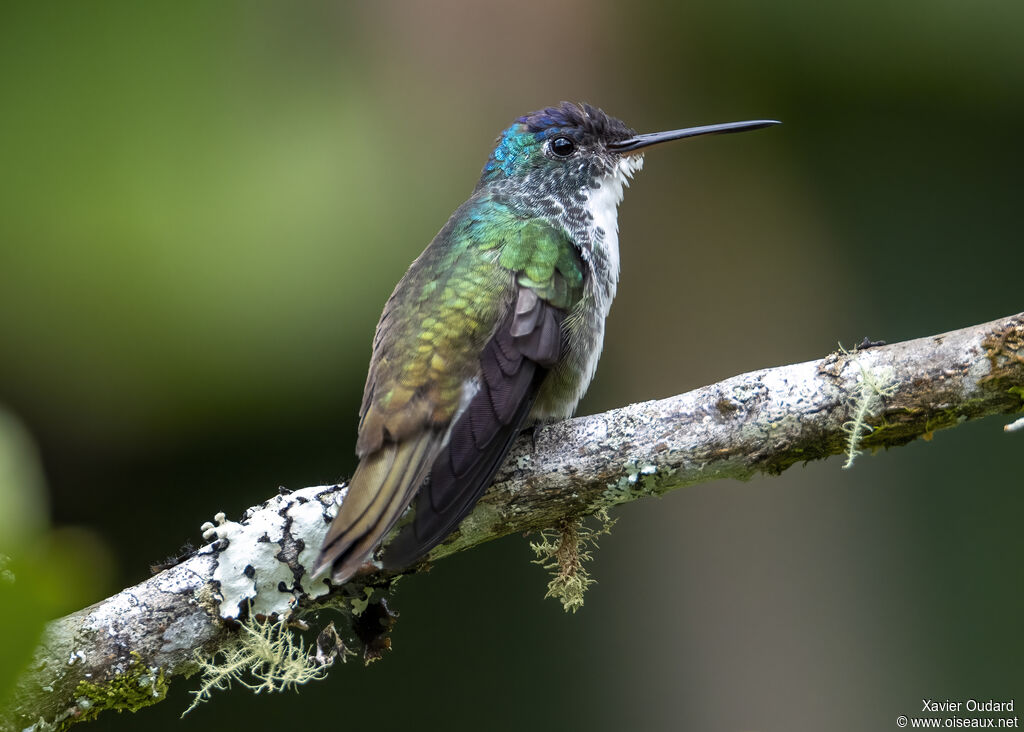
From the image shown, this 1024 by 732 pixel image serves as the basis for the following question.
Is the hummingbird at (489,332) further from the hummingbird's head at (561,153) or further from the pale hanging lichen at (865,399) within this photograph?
the pale hanging lichen at (865,399)

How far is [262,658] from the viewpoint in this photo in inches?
98.1

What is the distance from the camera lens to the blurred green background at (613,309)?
5027 millimetres

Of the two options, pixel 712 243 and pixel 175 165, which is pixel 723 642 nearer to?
pixel 712 243

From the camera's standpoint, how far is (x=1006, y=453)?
5.30 meters

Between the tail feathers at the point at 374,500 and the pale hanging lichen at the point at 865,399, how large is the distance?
107cm

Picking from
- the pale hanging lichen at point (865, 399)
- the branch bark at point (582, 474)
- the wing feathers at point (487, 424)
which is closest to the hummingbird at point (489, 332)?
the wing feathers at point (487, 424)

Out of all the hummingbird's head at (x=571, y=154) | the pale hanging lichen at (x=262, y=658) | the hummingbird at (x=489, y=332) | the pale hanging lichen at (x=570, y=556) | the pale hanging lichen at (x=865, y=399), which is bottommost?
the pale hanging lichen at (x=262, y=658)

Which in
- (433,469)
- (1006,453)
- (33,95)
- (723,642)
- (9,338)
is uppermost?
(33,95)

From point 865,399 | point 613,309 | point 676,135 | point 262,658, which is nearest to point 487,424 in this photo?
point 262,658

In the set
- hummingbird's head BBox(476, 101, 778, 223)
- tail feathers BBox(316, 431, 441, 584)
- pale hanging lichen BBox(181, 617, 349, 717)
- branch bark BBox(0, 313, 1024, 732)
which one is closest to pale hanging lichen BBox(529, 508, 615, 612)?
branch bark BBox(0, 313, 1024, 732)

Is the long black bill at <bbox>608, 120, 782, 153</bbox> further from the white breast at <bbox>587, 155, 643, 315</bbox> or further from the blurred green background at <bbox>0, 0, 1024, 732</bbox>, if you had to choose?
the blurred green background at <bbox>0, 0, 1024, 732</bbox>

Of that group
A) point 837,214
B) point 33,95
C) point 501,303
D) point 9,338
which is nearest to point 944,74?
point 837,214

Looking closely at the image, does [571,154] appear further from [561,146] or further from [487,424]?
[487,424]

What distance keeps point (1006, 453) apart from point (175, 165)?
470 cm
